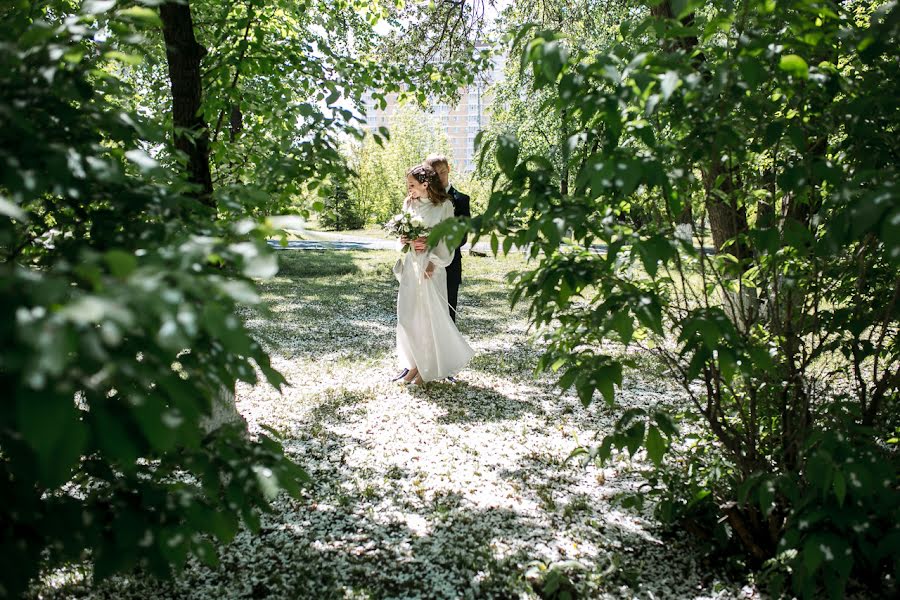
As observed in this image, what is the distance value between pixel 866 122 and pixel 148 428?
2.64 metres

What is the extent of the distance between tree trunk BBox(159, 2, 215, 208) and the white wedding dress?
265 cm

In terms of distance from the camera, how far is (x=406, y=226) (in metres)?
6.00

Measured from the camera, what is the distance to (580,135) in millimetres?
2357

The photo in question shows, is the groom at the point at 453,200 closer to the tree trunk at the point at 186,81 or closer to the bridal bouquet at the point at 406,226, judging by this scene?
the bridal bouquet at the point at 406,226

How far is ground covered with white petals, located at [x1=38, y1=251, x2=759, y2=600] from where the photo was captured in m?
3.06

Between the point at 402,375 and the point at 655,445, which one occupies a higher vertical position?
the point at 655,445

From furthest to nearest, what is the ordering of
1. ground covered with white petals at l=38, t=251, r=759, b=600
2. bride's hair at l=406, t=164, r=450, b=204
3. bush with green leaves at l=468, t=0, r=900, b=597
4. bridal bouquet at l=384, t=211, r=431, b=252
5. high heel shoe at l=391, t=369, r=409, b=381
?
high heel shoe at l=391, t=369, r=409, b=381, bride's hair at l=406, t=164, r=450, b=204, bridal bouquet at l=384, t=211, r=431, b=252, ground covered with white petals at l=38, t=251, r=759, b=600, bush with green leaves at l=468, t=0, r=900, b=597

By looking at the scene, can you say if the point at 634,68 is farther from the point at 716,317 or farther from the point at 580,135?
the point at 716,317

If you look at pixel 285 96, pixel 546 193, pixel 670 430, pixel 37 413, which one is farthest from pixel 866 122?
pixel 285 96

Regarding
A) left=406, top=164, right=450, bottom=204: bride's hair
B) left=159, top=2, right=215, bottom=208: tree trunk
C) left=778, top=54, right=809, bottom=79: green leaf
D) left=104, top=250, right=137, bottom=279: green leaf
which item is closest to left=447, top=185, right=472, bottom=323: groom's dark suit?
left=406, top=164, right=450, bottom=204: bride's hair

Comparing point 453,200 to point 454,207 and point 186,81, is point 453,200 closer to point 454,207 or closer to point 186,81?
point 454,207

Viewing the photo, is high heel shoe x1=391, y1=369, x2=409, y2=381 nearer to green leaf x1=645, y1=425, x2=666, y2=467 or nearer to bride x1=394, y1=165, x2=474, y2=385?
bride x1=394, y1=165, x2=474, y2=385

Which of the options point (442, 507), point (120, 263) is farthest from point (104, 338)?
point (442, 507)

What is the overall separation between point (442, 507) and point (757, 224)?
2.62m
